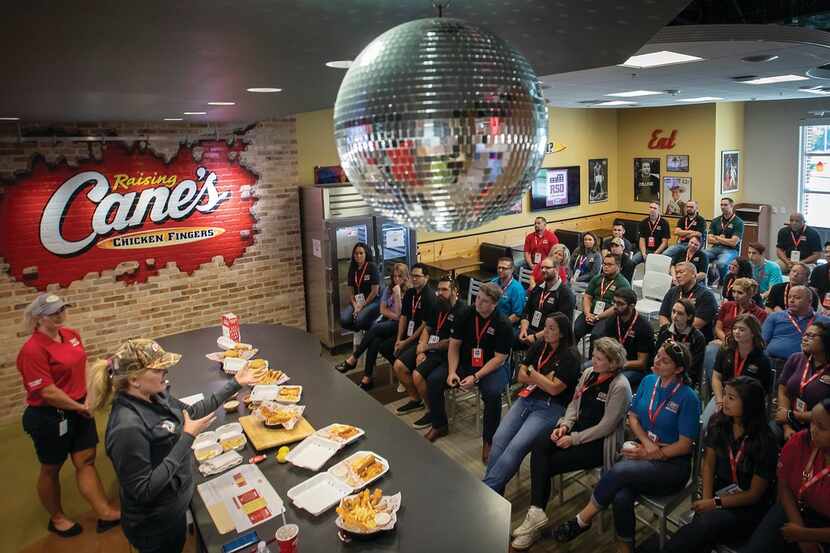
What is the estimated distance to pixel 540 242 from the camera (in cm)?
800

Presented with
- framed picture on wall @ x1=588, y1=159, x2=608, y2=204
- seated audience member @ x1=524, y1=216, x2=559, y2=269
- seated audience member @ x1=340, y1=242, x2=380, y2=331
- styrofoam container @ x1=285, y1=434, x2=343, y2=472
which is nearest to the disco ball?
styrofoam container @ x1=285, y1=434, x2=343, y2=472

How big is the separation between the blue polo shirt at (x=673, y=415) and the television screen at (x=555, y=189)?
21.7 ft

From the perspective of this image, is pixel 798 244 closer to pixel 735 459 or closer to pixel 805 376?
pixel 805 376

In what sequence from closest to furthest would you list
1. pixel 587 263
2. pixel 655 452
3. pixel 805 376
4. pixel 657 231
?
pixel 655 452
pixel 805 376
pixel 587 263
pixel 657 231

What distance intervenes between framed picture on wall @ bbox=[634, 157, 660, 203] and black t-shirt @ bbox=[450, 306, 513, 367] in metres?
7.37

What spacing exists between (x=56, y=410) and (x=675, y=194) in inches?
398

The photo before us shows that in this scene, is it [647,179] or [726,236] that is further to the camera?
[647,179]

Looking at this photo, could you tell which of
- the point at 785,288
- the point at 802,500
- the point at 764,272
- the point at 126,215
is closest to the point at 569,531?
the point at 802,500

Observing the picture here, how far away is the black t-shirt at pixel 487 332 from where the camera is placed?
15.7 feet

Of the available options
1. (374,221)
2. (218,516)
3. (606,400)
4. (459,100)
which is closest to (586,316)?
(606,400)

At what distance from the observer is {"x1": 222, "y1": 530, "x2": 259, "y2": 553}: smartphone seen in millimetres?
2387

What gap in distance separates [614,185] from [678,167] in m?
1.25

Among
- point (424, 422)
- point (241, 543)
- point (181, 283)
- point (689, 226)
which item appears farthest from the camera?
point (689, 226)

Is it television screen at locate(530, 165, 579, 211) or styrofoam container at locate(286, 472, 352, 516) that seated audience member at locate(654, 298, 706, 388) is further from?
television screen at locate(530, 165, 579, 211)
